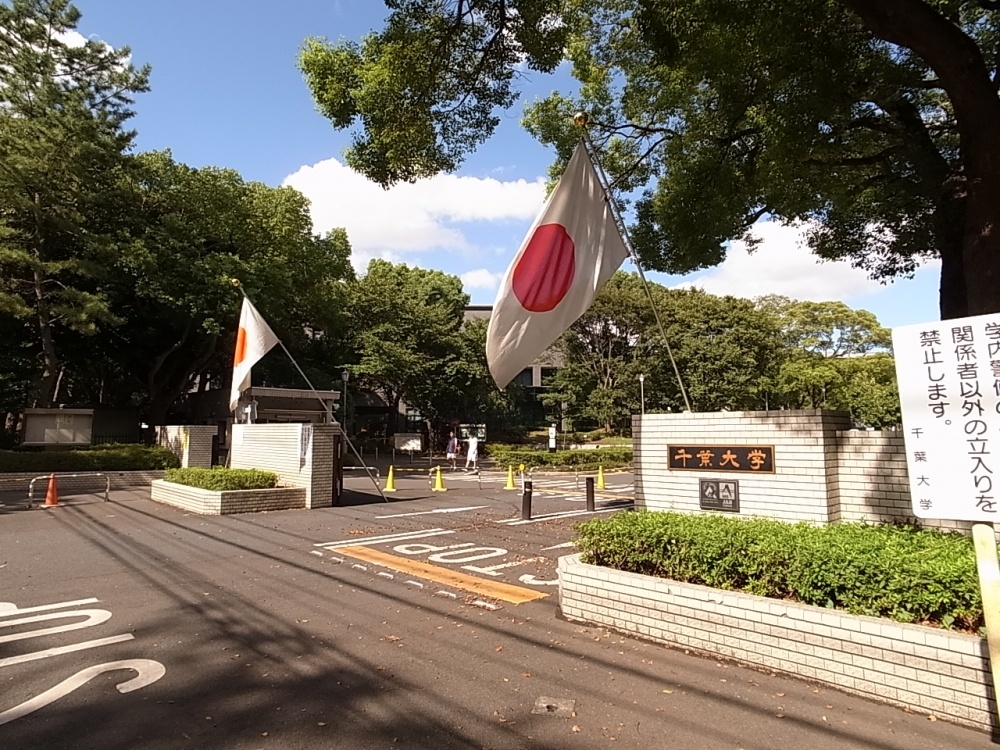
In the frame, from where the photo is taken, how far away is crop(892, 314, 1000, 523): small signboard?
3.48 m

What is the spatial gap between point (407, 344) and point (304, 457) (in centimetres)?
2311

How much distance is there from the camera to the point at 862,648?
4.09 m

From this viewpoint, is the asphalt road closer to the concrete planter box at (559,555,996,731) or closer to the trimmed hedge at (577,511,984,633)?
the concrete planter box at (559,555,996,731)

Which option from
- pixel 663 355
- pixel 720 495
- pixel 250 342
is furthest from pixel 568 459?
pixel 720 495

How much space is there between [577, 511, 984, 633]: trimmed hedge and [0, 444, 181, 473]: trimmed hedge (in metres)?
19.2

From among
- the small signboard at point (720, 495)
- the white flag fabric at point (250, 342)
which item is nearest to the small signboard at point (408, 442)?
the white flag fabric at point (250, 342)

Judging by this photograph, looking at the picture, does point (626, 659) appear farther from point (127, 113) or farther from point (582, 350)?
point (582, 350)

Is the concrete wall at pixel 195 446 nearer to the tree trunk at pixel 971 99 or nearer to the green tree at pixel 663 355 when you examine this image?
the tree trunk at pixel 971 99

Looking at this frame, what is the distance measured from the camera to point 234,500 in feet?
43.5

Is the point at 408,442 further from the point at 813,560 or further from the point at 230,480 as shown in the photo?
the point at 813,560

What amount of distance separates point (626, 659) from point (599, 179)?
5429 millimetres

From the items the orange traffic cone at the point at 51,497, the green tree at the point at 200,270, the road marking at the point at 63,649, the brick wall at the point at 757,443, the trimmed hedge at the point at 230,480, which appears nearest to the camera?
the road marking at the point at 63,649

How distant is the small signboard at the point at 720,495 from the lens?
7.18m

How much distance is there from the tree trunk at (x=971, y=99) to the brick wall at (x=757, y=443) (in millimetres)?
2069
